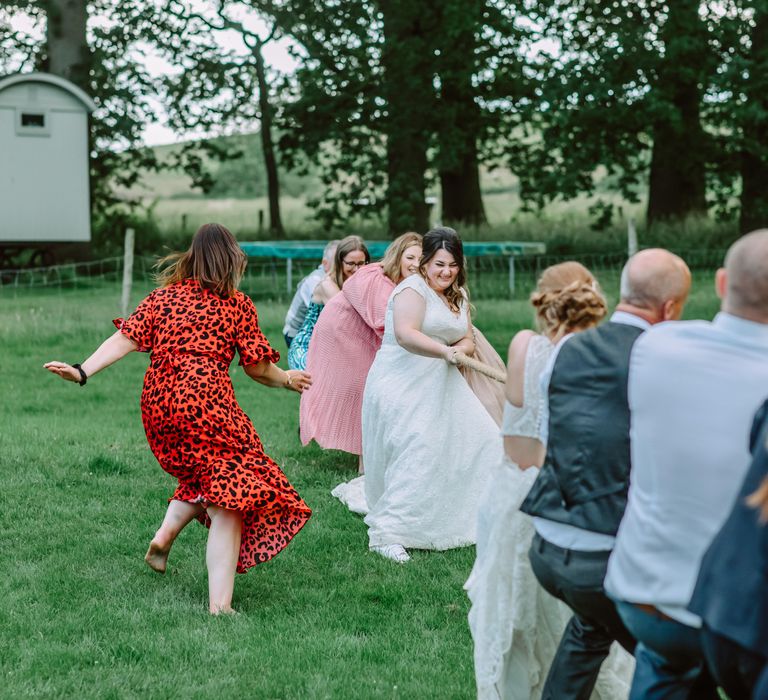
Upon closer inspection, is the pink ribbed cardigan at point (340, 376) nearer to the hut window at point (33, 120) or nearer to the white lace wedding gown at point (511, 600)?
the white lace wedding gown at point (511, 600)

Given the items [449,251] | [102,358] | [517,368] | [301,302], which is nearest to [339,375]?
[301,302]

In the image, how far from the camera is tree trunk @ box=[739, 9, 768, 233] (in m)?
24.4

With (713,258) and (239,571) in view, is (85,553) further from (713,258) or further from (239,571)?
(713,258)

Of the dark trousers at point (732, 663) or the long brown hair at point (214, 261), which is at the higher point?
the long brown hair at point (214, 261)

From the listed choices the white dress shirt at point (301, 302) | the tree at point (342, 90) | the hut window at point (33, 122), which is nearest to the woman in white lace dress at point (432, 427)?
the white dress shirt at point (301, 302)

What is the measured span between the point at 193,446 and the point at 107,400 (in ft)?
24.7

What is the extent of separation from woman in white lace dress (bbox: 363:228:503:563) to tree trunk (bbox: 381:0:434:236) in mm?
21588

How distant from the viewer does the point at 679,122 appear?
82.9 ft

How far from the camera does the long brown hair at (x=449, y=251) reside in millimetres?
7156

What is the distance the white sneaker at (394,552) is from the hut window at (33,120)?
2307 cm

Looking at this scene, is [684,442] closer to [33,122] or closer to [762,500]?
[762,500]

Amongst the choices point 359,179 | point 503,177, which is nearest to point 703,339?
point 359,179

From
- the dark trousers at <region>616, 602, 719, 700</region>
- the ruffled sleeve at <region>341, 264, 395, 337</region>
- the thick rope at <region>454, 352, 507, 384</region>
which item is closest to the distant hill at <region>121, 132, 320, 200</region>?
the ruffled sleeve at <region>341, 264, 395, 337</region>

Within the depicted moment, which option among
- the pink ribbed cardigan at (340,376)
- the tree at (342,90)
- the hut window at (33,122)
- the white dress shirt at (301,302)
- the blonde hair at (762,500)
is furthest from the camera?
the tree at (342,90)
